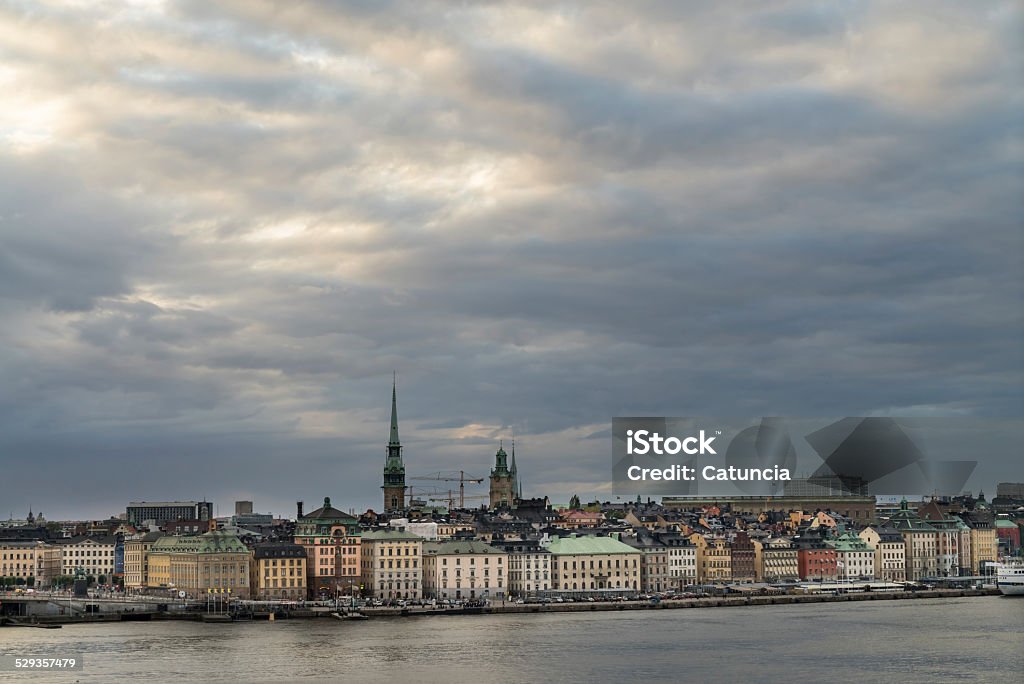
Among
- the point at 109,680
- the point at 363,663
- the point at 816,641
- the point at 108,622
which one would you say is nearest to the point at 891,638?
the point at 816,641

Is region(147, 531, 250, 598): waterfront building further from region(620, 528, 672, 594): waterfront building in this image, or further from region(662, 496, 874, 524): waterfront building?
region(662, 496, 874, 524): waterfront building

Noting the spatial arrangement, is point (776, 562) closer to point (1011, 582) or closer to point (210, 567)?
point (1011, 582)

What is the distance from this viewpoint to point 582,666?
55.0 meters

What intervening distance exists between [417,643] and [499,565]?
105 ft

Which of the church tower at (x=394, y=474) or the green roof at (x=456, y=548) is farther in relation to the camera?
the church tower at (x=394, y=474)

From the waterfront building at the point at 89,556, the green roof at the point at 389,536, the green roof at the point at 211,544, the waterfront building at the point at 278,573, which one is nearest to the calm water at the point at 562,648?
the green roof at the point at 389,536

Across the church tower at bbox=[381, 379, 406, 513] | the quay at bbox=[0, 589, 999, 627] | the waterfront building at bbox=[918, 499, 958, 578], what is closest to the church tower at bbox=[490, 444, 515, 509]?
the church tower at bbox=[381, 379, 406, 513]

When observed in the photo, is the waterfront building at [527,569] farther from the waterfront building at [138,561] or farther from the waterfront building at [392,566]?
the waterfront building at [138,561]

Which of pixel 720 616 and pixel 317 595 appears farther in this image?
pixel 317 595

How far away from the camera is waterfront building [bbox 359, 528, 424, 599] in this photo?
94.1 m

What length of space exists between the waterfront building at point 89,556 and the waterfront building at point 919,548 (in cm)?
5591

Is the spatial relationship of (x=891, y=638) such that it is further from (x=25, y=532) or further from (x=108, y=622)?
(x=25, y=532)

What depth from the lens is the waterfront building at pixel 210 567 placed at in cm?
9169

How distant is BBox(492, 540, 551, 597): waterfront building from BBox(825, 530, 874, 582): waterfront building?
2567 cm
